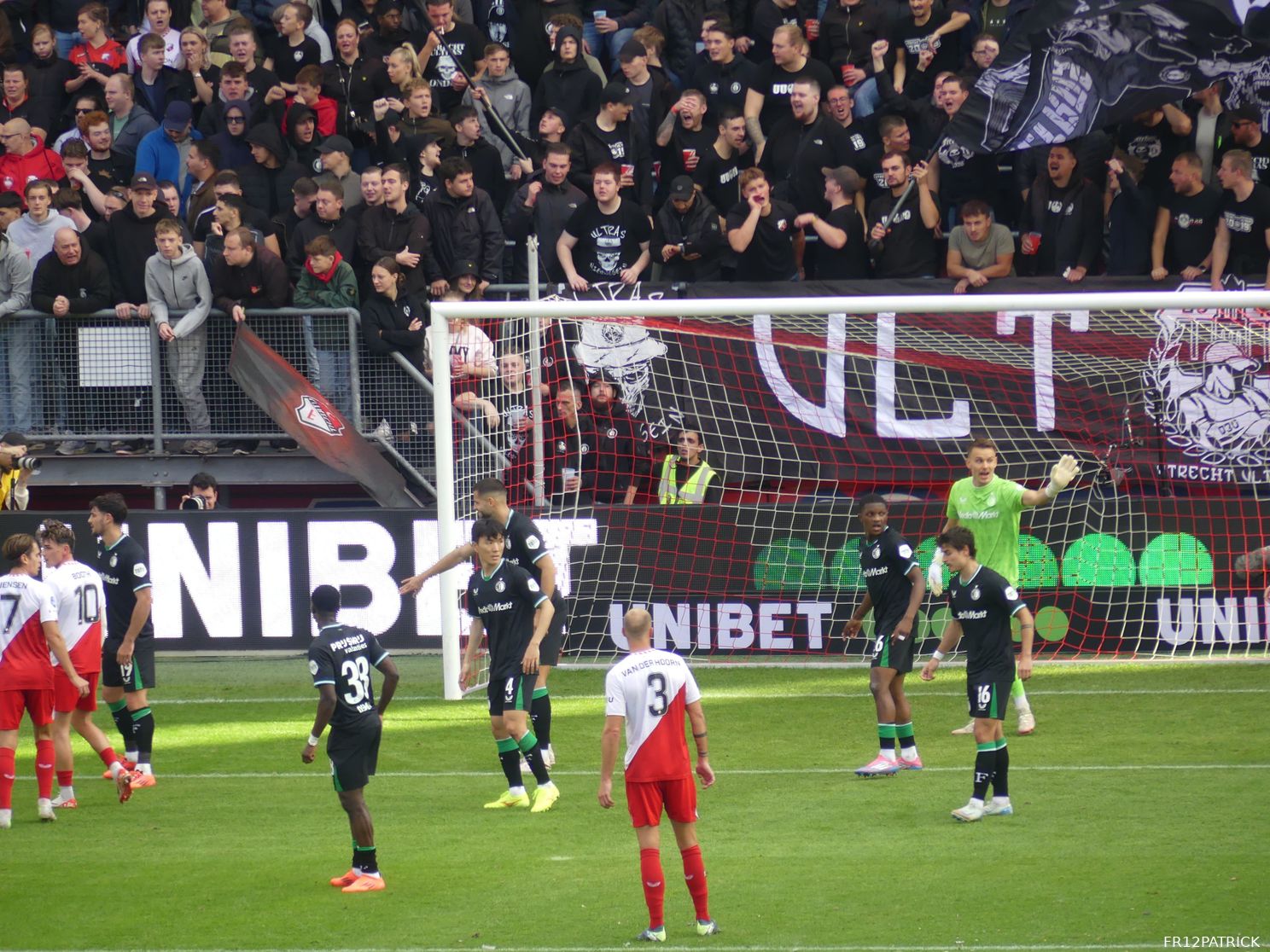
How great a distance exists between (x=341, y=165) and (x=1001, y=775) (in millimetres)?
9516

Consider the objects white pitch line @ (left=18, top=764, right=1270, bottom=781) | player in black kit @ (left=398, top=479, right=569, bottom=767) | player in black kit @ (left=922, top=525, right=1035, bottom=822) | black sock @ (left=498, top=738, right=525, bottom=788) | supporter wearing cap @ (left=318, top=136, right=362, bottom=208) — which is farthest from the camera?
supporter wearing cap @ (left=318, top=136, right=362, bottom=208)

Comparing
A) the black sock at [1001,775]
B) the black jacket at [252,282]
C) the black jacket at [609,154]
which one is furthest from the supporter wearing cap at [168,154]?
the black sock at [1001,775]

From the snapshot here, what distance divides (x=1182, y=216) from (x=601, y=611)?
21.0 ft

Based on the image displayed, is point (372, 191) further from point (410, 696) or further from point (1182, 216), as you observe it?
point (1182, 216)

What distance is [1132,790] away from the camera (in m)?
10.9

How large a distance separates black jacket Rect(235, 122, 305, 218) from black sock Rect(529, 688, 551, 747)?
7479mm

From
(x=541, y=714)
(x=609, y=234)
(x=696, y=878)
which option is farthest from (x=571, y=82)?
(x=696, y=878)

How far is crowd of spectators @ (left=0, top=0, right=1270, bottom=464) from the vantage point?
51.7 ft

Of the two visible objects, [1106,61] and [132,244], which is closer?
[1106,61]

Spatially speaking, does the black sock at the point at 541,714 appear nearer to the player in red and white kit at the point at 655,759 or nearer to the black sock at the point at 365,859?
the black sock at the point at 365,859

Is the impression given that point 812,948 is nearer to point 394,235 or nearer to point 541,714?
point 541,714

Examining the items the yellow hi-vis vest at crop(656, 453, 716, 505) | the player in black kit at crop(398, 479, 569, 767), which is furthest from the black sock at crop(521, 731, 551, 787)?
the yellow hi-vis vest at crop(656, 453, 716, 505)

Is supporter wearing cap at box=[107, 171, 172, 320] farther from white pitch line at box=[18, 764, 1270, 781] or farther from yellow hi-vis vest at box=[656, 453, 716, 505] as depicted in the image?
white pitch line at box=[18, 764, 1270, 781]

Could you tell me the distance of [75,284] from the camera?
1596 cm
